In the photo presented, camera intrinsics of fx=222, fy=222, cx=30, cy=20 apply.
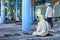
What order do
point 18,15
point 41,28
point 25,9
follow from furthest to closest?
point 18,15 → point 25,9 → point 41,28

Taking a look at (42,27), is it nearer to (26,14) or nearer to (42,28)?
(42,28)

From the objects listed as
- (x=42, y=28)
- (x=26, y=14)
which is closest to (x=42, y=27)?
(x=42, y=28)

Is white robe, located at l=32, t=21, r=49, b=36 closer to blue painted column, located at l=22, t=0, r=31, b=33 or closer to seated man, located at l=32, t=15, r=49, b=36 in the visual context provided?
seated man, located at l=32, t=15, r=49, b=36

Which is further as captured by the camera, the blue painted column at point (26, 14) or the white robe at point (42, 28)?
the blue painted column at point (26, 14)

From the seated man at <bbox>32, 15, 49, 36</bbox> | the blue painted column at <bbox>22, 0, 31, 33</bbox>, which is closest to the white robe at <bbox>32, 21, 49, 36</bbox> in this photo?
the seated man at <bbox>32, 15, 49, 36</bbox>

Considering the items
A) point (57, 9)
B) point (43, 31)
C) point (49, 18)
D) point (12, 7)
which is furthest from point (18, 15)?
point (43, 31)

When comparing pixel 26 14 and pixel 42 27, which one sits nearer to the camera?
pixel 42 27

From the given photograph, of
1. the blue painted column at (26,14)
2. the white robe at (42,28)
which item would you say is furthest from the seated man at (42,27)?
the blue painted column at (26,14)

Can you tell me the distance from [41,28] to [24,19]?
505cm

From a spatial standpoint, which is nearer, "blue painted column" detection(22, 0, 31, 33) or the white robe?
the white robe

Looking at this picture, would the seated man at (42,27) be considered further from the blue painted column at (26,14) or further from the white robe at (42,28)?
the blue painted column at (26,14)

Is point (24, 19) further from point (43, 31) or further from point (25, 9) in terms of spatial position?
point (43, 31)

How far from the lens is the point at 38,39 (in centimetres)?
633

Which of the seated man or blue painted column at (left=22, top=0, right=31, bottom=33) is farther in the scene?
blue painted column at (left=22, top=0, right=31, bottom=33)
